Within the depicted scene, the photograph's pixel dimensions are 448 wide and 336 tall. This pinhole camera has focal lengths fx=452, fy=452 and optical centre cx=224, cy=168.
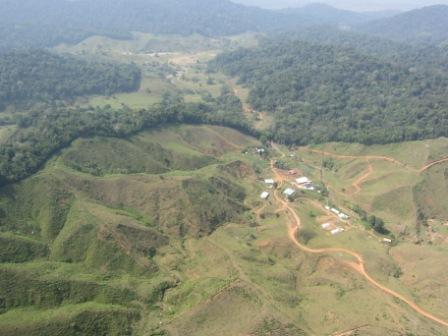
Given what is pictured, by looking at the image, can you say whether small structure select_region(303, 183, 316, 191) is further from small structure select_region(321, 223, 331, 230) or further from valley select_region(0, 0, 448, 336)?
small structure select_region(321, 223, 331, 230)

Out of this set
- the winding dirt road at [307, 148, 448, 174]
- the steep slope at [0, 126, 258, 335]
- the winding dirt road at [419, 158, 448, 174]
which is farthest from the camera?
the winding dirt road at [307, 148, 448, 174]

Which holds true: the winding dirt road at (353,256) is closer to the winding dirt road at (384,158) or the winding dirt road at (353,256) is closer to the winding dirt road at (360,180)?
the winding dirt road at (360,180)

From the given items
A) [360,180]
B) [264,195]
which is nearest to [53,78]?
[264,195]

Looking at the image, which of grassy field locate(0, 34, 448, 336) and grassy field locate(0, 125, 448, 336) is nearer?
grassy field locate(0, 125, 448, 336)

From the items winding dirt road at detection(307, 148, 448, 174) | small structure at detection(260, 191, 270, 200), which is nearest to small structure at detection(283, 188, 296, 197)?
small structure at detection(260, 191, 270, 200)

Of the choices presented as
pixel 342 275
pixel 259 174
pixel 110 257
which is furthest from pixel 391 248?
pixel 110 257

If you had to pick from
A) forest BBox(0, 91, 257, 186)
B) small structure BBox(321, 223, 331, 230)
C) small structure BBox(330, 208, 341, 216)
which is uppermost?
forest BBox(0, 91, 257, 186)

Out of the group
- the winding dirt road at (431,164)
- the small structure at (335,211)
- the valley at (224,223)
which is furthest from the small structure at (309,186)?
the winding dirt road at (431,164)

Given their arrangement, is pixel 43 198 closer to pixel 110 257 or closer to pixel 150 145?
pixel 110 257
